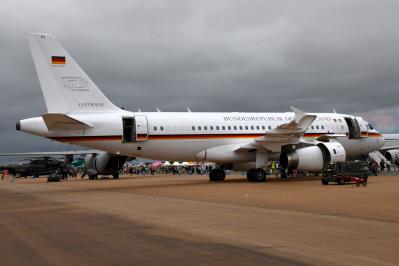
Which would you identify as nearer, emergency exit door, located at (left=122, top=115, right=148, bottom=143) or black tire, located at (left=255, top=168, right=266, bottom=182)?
emergency exit door, located at (left=122, top=115, right=148, bottom=143)

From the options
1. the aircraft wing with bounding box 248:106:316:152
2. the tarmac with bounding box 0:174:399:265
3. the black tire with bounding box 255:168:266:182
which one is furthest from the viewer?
the black tire with bounding box 255:168:266:182

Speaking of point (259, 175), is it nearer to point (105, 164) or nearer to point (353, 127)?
point (353, 127)

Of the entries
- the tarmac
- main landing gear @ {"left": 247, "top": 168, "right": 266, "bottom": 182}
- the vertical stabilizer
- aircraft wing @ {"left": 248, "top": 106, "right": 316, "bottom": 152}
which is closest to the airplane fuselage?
the vertical stabilizer

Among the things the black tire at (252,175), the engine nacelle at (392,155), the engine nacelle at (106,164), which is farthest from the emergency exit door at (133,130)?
the engine nacelle at (392,155)

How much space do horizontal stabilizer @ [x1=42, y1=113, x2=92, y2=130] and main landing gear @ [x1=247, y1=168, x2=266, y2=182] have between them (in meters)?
9.73

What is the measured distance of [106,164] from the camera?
1703 inches

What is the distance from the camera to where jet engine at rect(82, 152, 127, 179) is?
1690 inches

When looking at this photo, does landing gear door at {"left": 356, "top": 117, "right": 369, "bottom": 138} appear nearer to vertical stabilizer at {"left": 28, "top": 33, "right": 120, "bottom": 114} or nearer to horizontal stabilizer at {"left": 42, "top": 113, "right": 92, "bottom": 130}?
vertical stabilizer at {"left": 28, "top": 33, "right": 120, "bottom": 114}

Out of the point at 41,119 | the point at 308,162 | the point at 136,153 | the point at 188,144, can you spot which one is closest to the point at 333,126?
the point at 308,162

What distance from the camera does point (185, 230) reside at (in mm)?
9367

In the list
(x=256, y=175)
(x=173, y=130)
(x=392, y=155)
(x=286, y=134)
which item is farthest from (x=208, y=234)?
(x=392, y=155)

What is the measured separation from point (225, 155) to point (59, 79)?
999 cm

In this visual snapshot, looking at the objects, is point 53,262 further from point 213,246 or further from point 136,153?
point 136,153

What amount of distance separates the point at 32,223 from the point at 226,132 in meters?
17.1
